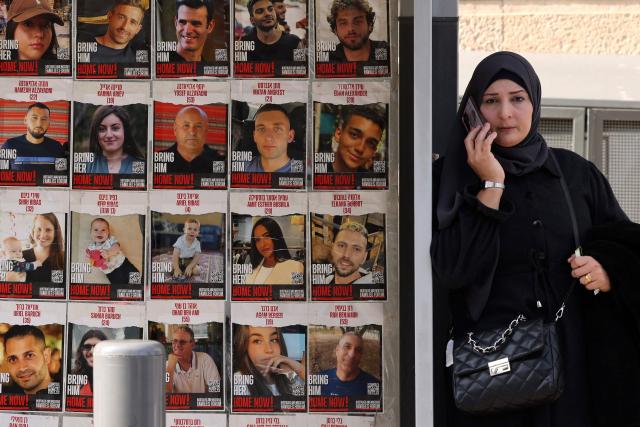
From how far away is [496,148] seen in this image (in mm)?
3033

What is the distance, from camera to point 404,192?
3240mm

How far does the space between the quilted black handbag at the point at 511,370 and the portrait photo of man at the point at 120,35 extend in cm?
168

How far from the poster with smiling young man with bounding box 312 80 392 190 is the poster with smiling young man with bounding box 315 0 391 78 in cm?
5

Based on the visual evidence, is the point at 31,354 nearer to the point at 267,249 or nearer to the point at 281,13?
the point at 267,249

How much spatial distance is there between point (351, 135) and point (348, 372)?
0.89 meters

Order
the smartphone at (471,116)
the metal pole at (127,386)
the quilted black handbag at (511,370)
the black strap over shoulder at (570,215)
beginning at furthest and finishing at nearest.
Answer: the smartphone at (471,116) < the black strap over shoulder at (570,215) < the quilted black handbag at (511,370) < the metal pole at (127,386)

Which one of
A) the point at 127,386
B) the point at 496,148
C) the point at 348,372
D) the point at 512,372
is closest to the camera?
the point at 127,386

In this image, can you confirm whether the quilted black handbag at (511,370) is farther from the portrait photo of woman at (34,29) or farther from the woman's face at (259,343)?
the portrait photo of woman at (34,29)

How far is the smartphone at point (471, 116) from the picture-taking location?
2.98m

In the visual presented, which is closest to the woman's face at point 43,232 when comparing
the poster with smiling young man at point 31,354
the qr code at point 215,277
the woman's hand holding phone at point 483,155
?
the poster with smiling young man at point 31,354

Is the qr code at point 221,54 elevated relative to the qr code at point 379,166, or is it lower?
elevated

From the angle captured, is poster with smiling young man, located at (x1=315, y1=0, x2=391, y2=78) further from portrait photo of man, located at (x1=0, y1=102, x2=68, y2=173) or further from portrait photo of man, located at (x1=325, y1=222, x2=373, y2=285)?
portrait photo of man, located at (x1=0, y1=102, x2=68, y2=173)

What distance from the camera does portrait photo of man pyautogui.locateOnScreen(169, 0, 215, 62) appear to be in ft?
10.9

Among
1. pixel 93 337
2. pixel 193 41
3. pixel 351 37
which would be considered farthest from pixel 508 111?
pixel 93 337
